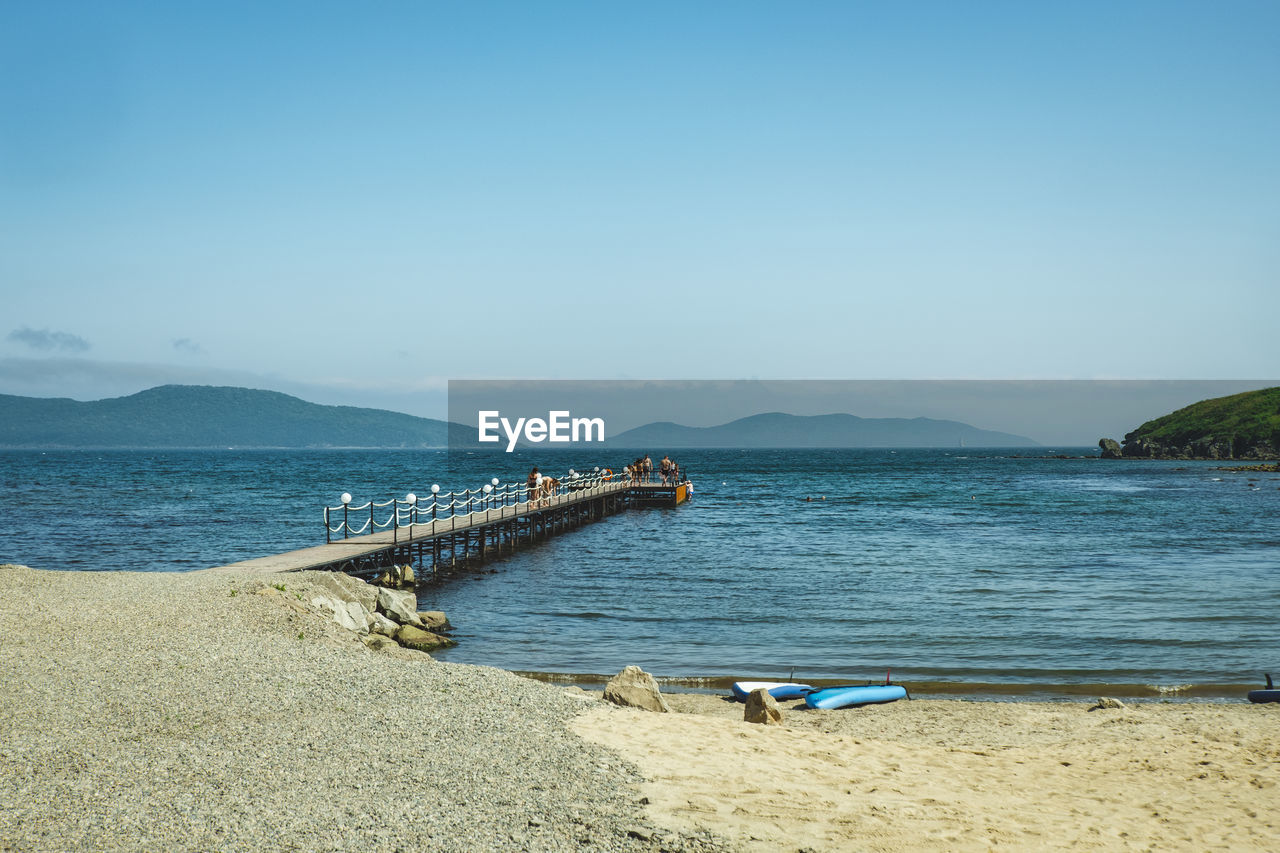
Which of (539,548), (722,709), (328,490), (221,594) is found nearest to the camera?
(722,709)

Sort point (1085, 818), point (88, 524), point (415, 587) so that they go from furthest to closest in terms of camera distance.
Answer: point (88, 524) → point (415, 587) → point (1085, 818)

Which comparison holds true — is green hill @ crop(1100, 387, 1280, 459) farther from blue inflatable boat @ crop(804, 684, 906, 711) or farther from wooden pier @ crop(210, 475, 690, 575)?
blue inflatable boat @ crop(804, 684, 906, 711)

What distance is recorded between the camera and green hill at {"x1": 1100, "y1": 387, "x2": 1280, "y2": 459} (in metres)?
129

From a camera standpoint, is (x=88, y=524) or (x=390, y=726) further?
(x=88, y=524)

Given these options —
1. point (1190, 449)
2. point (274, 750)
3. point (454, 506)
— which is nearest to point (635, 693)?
point (274, 750)

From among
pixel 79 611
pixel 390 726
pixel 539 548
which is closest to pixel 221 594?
pixel 79 611

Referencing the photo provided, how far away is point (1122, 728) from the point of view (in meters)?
11.3

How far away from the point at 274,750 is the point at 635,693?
15.5 feet

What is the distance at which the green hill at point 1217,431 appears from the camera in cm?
12875

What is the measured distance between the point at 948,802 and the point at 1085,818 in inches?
45.6

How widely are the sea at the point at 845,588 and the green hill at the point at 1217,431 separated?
9232 centimetres

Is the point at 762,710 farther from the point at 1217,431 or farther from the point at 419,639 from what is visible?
the point at 1217,431

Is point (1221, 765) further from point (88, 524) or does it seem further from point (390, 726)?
point (88, 524)

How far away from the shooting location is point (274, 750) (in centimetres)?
761
